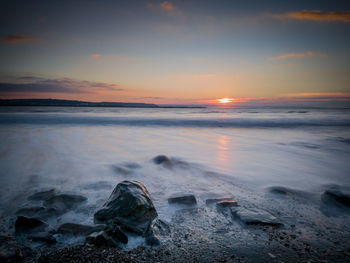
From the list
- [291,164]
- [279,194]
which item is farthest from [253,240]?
[291,164]

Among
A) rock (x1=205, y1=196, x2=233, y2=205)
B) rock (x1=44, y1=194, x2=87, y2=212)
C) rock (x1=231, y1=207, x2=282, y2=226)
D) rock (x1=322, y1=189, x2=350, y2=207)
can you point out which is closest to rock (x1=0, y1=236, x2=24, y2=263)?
rock (x1=44, y1=194, x2=87, y2=212)

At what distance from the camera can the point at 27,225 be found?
71.9 inches

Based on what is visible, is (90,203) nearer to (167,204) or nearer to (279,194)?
(167,204)

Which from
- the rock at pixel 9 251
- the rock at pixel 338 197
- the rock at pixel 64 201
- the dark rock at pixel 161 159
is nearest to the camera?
the rock at pixel 9 251

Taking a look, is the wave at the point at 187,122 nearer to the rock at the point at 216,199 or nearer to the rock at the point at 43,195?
the rock at the point at 216,199

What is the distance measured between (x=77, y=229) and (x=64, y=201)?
2.30 ft

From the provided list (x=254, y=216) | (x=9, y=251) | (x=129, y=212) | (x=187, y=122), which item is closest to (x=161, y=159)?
(x=129, y=212)

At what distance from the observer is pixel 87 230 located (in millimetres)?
1844

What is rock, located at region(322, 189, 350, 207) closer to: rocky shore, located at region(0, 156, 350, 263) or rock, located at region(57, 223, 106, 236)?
rocky shore, located at region(0, 156, 350, 263)

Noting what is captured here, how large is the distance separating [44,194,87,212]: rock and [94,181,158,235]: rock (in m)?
0.53

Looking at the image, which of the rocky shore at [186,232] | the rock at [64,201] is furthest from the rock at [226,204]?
the rock at [64,201]

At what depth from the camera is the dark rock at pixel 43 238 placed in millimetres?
1696

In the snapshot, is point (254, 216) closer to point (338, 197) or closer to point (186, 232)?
point (186, 232)

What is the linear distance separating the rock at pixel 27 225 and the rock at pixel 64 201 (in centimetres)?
34
